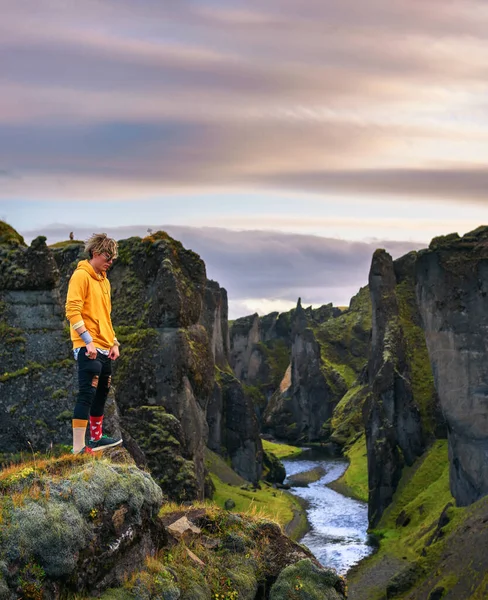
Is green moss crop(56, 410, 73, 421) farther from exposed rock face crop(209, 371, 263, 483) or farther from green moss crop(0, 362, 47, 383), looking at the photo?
exposed rock face crop(209, 371, 263, 483)

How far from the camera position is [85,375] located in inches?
712

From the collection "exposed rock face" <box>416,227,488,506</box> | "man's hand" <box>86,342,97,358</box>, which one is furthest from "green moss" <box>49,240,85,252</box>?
"man's hand" <box>86,342,97,358</box>

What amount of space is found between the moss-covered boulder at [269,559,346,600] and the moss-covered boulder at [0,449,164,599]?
3.28 m

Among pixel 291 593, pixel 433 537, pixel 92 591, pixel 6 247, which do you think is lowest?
pixel 433 537

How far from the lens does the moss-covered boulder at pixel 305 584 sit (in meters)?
19.6

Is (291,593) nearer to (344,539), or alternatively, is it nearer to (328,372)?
(344,539)

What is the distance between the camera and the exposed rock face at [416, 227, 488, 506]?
72.1 metres

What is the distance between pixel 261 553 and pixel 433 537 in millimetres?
48059

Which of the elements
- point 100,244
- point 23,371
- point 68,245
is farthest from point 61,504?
point 68,245

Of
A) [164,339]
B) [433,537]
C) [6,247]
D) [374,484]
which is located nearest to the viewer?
[6,247]

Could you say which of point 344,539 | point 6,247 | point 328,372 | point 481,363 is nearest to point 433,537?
point 481,363

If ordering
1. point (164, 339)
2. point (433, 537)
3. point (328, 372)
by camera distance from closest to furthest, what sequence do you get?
point (164, 339), point (433, 537), point (328, 372)

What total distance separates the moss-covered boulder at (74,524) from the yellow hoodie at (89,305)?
8.68 ft

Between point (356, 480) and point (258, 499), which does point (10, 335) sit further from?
point (356, 480)
